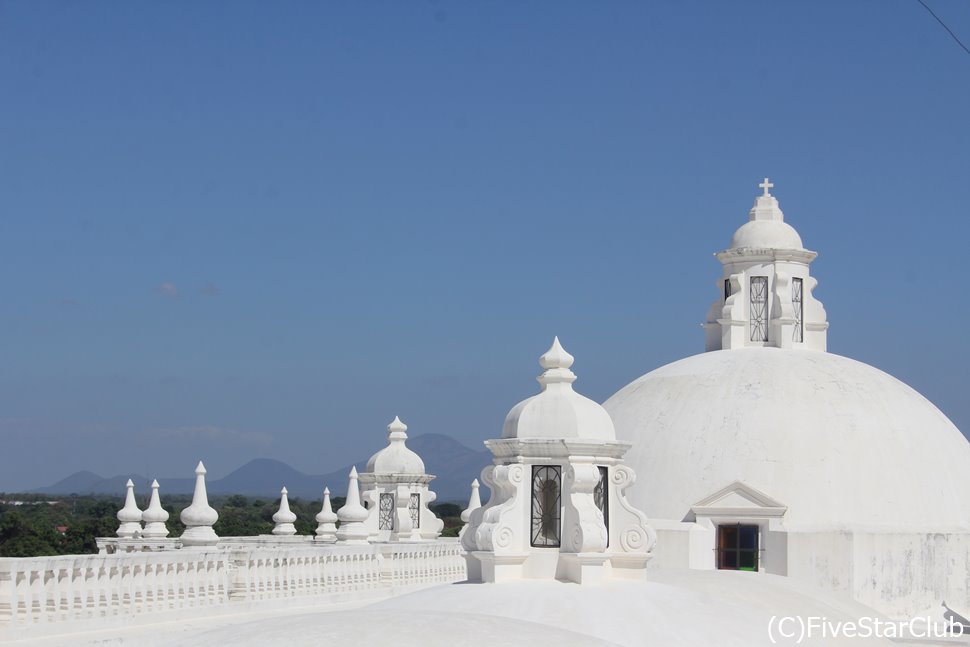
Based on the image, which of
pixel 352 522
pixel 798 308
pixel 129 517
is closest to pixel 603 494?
pixel 352 522

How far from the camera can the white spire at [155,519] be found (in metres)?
27.0

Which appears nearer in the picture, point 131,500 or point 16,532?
point 131,500

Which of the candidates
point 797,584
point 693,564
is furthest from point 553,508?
point 693,564

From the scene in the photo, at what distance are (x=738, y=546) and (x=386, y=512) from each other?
34.7ft

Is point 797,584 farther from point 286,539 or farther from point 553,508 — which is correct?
point 286,539

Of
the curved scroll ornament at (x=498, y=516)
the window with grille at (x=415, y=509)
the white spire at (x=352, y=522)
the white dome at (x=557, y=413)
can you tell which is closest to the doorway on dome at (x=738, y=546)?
the white spire at (x=352, y=522)

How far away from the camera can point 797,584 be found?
2130 centimetres

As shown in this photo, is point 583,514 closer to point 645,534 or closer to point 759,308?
point 645,534

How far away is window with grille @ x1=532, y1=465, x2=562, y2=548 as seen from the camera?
17.1m

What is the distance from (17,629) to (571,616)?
5.89 meters

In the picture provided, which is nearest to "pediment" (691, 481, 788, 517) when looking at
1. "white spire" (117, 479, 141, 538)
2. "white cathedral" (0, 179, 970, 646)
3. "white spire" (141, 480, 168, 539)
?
"white cathedral" (0, 179, 970, 646)

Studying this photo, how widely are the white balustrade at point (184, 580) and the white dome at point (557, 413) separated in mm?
4801

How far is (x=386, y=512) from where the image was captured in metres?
34.9

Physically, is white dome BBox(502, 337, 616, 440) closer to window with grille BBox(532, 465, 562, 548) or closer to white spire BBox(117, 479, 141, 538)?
window with grille BBox(532, 465, 562, 548)
